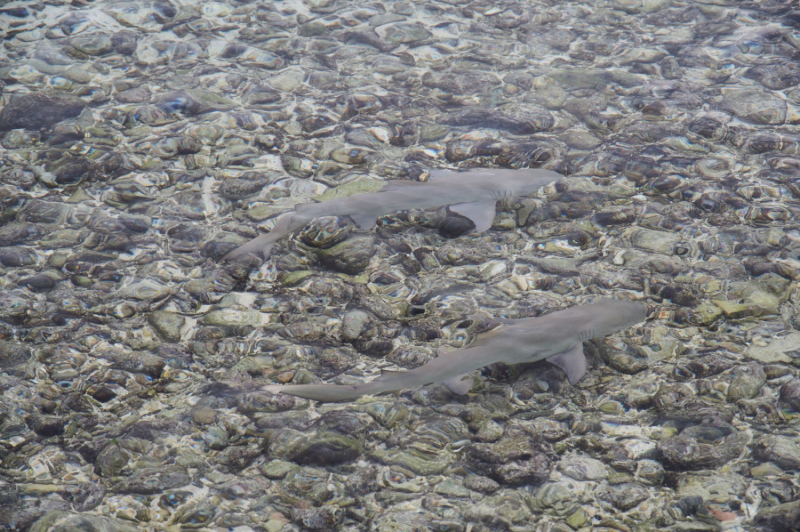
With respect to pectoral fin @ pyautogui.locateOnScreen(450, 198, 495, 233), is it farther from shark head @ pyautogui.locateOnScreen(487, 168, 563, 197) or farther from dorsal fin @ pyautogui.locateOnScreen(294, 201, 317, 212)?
dorsal fin @ pyautogui.locateOnScreen(294, 201, 317, 212)

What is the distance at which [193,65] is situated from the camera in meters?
7.14

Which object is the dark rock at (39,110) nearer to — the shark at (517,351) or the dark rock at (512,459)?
the shark at (517,351)

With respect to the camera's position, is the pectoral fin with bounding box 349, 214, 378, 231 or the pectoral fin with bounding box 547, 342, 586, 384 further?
the pectoral fin with bounding box 349, 214, 378, 231

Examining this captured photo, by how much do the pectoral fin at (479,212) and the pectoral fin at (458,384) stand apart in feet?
5.23

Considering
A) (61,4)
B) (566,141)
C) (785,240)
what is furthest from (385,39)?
(785,240)

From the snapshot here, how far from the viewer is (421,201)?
5184 millimetres

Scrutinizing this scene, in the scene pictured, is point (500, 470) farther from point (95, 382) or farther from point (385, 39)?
point (385, 39)

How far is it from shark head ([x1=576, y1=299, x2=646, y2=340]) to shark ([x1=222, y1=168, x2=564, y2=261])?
1.21m

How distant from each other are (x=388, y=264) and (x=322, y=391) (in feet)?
4.77

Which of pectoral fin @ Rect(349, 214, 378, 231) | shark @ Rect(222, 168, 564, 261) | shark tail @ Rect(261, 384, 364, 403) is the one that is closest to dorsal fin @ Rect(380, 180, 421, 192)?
shark @ Rect(222, 168, 564, 261)

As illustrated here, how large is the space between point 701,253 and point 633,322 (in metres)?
1.09

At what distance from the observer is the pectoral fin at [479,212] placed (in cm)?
516

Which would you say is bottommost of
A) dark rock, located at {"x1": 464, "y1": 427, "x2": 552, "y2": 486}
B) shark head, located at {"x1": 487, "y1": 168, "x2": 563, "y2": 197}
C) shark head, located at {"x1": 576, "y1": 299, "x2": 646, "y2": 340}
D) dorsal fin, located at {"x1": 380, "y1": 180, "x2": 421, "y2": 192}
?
dark rock, located at {"x1": 464, "y1": 427, "x2": 552, "y2": 486}

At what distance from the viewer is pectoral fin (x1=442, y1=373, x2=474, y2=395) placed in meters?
3.85
